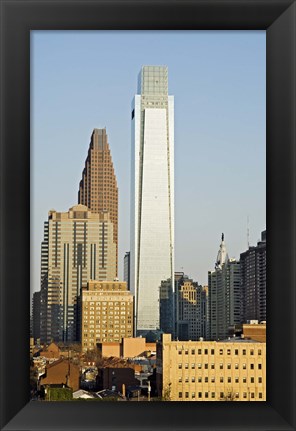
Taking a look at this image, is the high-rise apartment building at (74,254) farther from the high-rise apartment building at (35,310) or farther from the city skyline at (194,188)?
the high-rise apartment building at (35,310)

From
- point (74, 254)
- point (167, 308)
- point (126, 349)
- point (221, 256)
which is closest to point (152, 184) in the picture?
point (167, 308)

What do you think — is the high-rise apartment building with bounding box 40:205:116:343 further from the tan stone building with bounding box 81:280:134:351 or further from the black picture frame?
the black picture frame

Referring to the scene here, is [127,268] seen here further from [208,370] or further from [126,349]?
[208,370]

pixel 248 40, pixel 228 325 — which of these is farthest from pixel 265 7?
pixel 248 40

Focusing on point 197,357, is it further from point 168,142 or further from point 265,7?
point 265,7

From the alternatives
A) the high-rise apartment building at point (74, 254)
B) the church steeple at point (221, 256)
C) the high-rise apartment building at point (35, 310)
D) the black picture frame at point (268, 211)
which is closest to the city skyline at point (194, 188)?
the church steeple at point (221, 256)

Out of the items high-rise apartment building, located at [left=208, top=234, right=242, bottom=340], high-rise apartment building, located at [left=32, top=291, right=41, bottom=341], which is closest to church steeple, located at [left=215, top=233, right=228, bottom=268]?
high-rise apartment building, located at [left=208, top=234, right=242, bottom=340]
